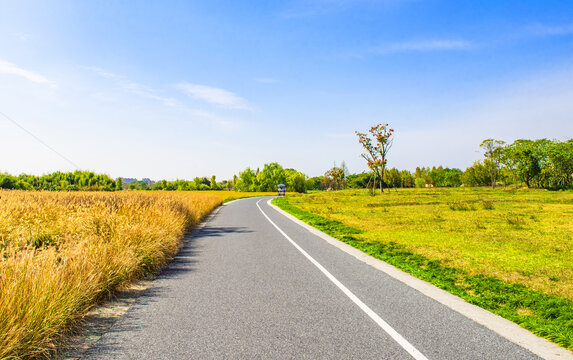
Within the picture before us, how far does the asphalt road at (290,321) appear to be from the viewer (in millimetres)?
3713

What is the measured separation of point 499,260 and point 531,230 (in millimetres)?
7078

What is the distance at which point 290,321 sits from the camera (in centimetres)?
459

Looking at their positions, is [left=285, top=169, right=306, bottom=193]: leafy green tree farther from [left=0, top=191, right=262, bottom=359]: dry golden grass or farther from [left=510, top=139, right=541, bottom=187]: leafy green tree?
[left=0, top=191, right=262, bottom=359]: dry golden grass

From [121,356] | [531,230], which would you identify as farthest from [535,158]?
[121,356]

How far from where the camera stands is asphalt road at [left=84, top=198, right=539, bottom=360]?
12.2 ft

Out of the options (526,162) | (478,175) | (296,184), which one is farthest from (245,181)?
(526,162)

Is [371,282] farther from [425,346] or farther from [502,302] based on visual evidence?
[425,346]

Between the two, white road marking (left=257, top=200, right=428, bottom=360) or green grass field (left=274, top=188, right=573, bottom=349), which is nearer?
white road marking (left=257, top=200, right=428, bottom=360)

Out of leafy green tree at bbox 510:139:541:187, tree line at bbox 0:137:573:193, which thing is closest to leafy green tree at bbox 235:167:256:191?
tree line at bbox 0:137:573:193

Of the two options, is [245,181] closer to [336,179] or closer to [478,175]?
[336,179]

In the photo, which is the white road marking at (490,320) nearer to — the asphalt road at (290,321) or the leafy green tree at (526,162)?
the asphalt road at (290,321)

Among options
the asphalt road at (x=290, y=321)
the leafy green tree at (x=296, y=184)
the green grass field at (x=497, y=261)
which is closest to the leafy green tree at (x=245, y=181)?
the leafy green tree at (x=296, y=184)

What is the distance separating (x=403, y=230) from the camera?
14969mm

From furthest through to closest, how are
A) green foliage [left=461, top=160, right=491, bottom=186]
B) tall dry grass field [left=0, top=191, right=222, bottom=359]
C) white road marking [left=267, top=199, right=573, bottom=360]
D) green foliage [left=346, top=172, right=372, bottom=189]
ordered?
green foliage [left=346, top=172, right=372, bottom=189]
green foliage [left=461, top=160, right=491, bottom=186]
white road marking [left=267, top=199, right=573, bottom=360]
tall dry grass field [left=0, top=191, right=222, bottom=359]
